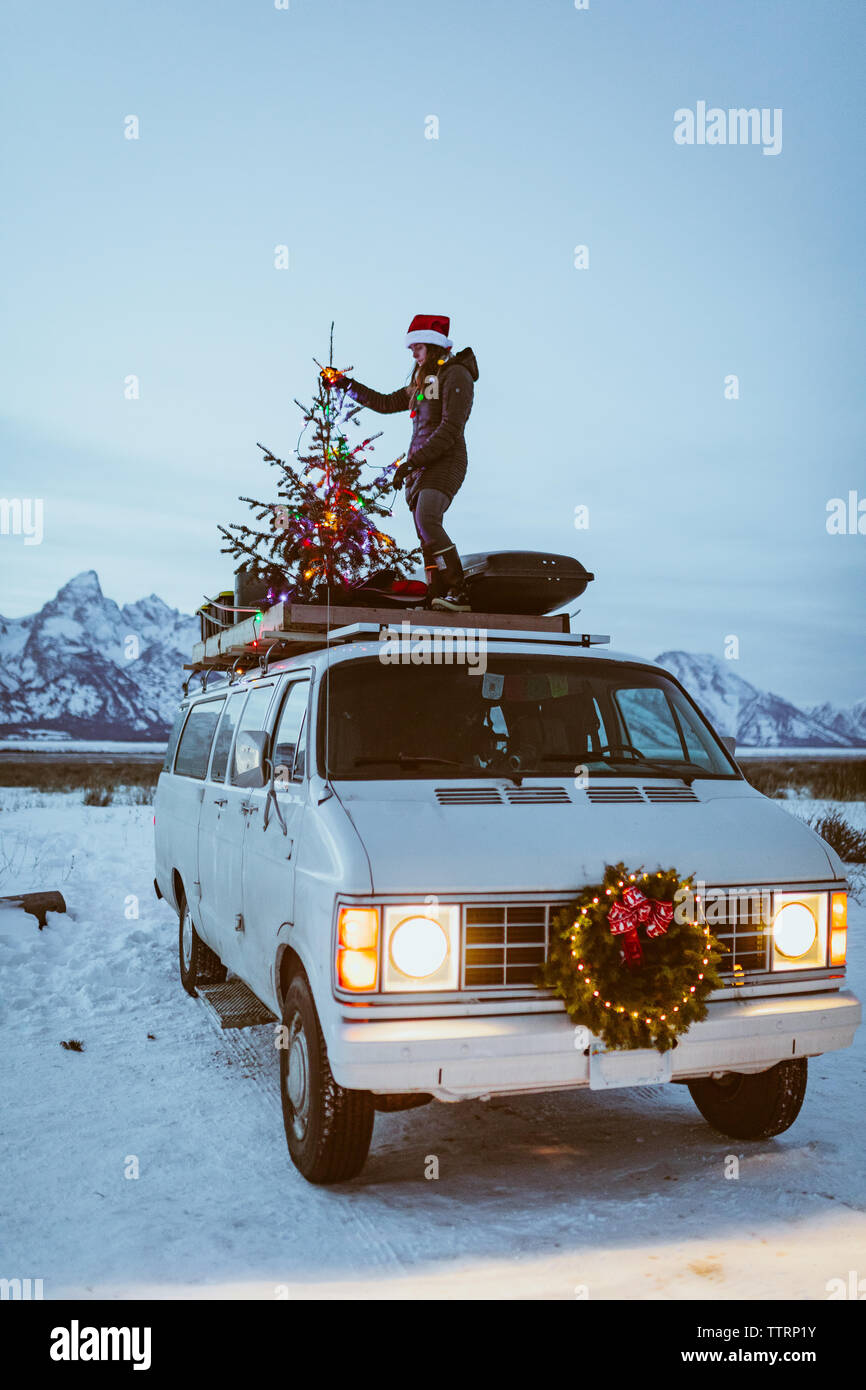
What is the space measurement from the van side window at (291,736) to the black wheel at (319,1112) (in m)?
0.94

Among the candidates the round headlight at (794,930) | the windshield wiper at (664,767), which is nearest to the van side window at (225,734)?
the windshield wiper at (664,767)

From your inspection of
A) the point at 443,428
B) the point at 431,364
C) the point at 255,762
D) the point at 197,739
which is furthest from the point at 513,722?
the point at 197,739

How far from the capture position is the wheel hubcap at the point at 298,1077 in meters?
4.45

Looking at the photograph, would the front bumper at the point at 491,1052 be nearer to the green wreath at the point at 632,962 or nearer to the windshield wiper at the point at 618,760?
the green wreath at the point at 632,962

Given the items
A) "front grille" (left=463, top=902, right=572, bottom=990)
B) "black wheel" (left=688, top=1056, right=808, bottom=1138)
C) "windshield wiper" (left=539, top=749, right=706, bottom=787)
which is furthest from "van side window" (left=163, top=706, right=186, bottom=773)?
"front grille" (left=463, top=902, right=572, bottom=990)

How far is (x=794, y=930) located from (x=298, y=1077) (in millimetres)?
2053

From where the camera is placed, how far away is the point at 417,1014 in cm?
398

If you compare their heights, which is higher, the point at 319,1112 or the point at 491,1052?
the point at 491,1052

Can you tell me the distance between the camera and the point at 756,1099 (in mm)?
4914

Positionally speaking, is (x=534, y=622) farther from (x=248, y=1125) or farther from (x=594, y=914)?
(x=248, y=1125)

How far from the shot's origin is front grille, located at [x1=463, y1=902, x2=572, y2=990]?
13.4 ft

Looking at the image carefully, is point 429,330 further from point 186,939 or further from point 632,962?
point 632,962
